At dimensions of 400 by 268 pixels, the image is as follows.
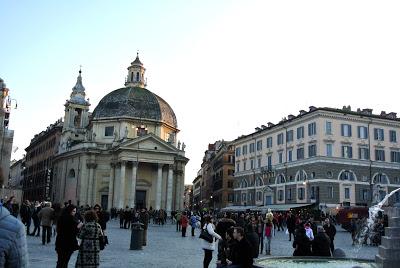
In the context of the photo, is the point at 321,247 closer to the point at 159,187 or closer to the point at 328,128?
the point at 328,128

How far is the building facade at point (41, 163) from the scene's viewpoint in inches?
3244

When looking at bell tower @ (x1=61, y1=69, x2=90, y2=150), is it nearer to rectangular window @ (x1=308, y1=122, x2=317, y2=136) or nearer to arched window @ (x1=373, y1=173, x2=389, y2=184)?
rectangular window @ (x1=308, y1=122, x2=317, y2=136)

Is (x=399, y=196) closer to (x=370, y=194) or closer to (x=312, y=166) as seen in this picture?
(x=370, y=194)

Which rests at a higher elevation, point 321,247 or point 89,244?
point 89,244

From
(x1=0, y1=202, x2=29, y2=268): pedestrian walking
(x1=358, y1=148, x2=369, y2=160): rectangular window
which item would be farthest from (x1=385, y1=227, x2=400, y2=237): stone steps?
(x1=358, y1=148, x2=369, y2=160): rectangular window

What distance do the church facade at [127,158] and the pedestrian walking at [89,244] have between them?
1890 inches

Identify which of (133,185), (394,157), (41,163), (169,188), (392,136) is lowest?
(169,188)

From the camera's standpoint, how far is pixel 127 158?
185 ft

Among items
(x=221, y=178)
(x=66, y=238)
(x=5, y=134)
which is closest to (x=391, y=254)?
(x=66, y=238)

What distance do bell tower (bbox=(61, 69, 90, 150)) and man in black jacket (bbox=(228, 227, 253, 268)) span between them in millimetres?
65986

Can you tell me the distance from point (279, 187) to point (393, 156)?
13.8 m

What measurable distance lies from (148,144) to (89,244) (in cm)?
4934

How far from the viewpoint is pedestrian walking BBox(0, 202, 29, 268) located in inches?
123

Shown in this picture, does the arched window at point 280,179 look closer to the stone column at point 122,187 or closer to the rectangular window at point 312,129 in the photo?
the rectangular window at point 312,129
